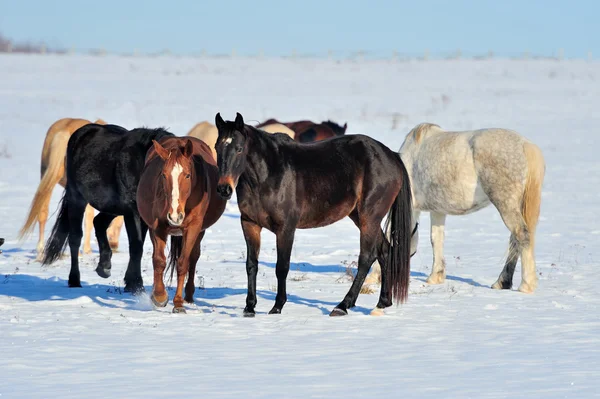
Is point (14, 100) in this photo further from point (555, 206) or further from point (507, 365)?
point (507, 365)

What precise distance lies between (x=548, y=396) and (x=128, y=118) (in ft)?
85.3

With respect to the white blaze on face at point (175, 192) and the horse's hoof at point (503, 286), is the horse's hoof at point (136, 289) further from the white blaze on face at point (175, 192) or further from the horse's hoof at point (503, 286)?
the horse's hoof at point (503, 286)

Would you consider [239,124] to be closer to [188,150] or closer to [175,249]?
[188,150]

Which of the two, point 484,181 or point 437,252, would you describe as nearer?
point 484,181

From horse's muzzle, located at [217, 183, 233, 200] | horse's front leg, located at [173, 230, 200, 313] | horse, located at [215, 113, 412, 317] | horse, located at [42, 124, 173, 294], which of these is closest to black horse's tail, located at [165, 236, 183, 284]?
horse, located at [42, 124, 173, 294]

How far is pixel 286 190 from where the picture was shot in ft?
26.0

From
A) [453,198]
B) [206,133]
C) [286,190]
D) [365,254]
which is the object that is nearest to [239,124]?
[286,190]

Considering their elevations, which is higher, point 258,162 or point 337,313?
point 258,162

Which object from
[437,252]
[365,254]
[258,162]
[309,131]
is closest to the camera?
[258,162]

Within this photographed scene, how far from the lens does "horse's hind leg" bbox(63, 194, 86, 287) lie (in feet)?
32.1

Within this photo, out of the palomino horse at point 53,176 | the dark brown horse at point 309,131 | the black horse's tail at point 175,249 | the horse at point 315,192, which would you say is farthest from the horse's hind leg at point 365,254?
the dark brown horse at point 309,131

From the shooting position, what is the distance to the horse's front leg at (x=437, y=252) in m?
10.5

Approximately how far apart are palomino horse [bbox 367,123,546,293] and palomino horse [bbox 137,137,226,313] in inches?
108

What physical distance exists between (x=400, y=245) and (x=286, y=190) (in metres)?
1.37
